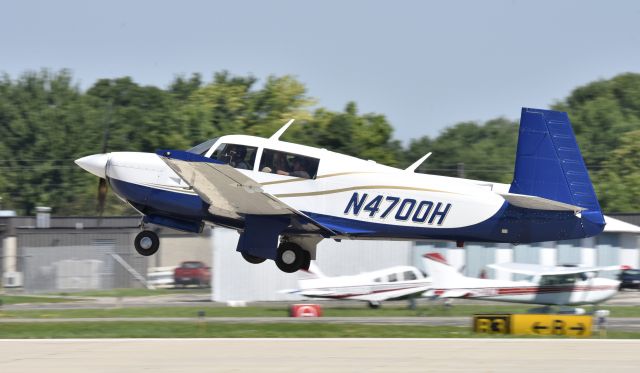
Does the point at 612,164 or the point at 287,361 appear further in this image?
the point at 612,164

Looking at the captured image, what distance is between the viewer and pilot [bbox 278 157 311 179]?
2339cm

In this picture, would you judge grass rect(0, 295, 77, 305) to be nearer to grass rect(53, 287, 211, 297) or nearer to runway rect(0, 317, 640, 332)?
grass rect(53, 287, 211, 297)

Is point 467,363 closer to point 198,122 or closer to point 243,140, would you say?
point 243,140

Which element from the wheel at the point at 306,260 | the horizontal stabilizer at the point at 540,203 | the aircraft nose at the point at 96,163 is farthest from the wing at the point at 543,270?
the aircraft nose at the point at 96,163

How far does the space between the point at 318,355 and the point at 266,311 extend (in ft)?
56.3

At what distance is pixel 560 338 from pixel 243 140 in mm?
11174

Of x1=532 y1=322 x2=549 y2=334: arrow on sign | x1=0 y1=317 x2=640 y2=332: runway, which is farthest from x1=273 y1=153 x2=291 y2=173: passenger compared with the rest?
x1=0 y1=317 x2=640 y2=332: runway

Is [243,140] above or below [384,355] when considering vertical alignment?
above

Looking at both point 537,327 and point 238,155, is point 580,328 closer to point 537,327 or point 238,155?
point 537,327

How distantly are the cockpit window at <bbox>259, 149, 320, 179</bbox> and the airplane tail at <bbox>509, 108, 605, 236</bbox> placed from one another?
4.62m

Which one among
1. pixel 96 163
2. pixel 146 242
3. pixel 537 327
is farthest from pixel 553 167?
pixel 96 163

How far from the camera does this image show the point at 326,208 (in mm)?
23922

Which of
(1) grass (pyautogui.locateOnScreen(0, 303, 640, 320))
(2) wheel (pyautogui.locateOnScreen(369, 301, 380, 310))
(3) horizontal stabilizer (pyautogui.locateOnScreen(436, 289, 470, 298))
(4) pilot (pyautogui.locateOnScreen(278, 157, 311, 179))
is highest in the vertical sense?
(4) pilot (pyautogui.locateOnScreen(278, 157, 311, 179))

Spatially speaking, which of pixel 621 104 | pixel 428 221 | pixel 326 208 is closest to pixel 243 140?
pixel 326 208
